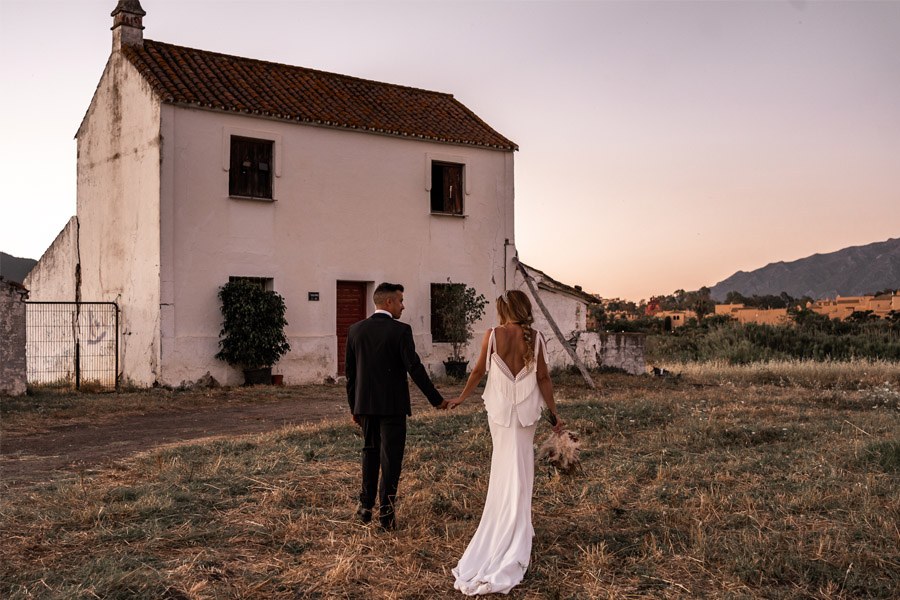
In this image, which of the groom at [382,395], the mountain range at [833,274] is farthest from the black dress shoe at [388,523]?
the mountain range at [833,274]

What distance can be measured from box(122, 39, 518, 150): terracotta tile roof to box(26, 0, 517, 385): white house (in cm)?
5

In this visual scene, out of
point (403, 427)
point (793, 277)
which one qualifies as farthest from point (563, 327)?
point (793, 277)

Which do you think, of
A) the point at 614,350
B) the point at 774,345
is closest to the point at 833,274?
the point at 774,345

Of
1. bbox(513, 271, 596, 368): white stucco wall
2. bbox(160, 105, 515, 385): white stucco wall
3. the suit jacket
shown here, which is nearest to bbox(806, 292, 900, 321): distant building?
bbox(513, 271, 596, 368): white stucco wall

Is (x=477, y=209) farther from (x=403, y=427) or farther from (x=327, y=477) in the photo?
(x=403, y=427)

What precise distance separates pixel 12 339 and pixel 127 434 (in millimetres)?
5562

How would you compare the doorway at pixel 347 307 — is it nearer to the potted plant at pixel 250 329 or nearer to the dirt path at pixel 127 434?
the potted plant at pixel 250 329

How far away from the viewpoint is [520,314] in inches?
236

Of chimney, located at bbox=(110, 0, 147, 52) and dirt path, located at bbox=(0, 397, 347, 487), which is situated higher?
chimney, located at bbox=(110, 0, 147, 52)

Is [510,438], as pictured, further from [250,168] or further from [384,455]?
[250,168]

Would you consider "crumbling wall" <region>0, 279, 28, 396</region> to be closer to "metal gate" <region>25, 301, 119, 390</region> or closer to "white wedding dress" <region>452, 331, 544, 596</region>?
"metal gate" <region>25, 301, 119, 390</region>

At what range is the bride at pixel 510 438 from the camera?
5703 millimetres

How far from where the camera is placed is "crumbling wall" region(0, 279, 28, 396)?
16.5m

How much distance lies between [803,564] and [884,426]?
6752 mm
